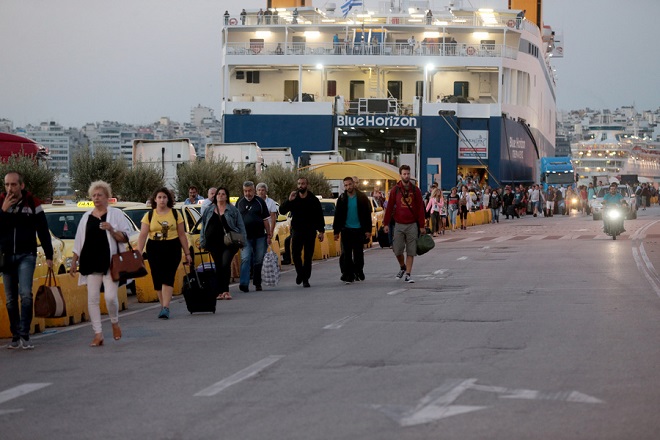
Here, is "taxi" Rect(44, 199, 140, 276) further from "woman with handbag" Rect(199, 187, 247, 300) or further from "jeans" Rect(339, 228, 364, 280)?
"jeans" Rect(339, 228, 364, 280)

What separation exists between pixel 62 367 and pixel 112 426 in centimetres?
322

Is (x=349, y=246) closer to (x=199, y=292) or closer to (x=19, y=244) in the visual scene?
(x=199, y=292)

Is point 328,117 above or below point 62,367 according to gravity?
above

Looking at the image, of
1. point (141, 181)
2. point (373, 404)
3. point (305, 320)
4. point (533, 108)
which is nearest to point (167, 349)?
point (305, 320)

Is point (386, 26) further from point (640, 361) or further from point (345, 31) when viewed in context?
point (640, 361)

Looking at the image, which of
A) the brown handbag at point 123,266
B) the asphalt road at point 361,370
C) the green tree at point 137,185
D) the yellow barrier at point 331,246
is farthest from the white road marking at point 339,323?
the green tree at point 137,185

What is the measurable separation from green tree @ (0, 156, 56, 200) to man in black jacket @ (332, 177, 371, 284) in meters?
11.9

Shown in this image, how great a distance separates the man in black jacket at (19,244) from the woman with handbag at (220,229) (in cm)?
491

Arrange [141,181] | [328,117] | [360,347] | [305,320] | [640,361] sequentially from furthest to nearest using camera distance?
[328,117], [141,181], [305,320], [360,347], [640,361]

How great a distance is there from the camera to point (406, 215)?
Answer: 64.9 ft

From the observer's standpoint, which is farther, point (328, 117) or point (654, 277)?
point (328, 117)

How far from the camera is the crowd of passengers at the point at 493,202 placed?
4178 centimetres

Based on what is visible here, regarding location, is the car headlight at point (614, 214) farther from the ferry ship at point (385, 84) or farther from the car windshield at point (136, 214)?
the ferry ship at point (385, 84)

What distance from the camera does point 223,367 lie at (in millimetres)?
10266
